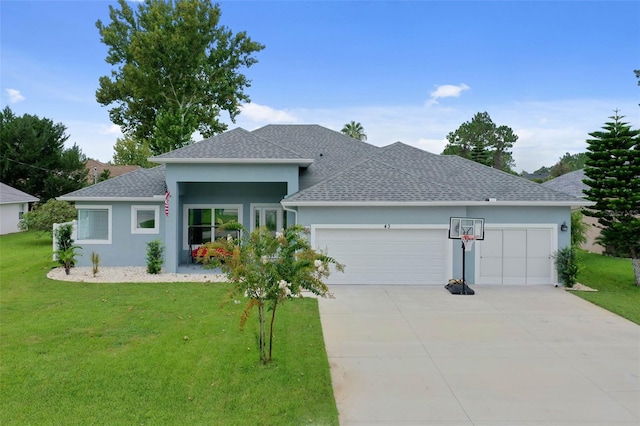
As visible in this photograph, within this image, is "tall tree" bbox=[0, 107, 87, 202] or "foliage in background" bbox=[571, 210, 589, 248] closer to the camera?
"foliage in background" bbox=[571, 210, 589, 248]

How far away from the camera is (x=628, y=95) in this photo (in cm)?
1850

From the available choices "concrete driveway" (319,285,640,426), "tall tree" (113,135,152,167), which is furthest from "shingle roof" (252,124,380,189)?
"tall tree" (113,135,152,167)

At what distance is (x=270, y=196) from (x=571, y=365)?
12221mm

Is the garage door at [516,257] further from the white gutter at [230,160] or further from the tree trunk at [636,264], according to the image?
the white gutter at [230,160]

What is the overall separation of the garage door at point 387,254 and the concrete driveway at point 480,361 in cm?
174

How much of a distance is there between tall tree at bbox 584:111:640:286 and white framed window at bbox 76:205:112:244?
18.7 metres

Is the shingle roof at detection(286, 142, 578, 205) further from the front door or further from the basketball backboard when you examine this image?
the front door

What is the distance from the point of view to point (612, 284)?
13.2m

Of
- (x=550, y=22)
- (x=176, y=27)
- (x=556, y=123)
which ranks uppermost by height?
(x=176, y=27)

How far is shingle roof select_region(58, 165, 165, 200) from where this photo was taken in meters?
14.6

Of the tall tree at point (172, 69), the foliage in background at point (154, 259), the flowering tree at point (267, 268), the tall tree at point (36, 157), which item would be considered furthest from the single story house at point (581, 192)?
the tall tree at point (36, 157)

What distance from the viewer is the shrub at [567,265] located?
478 inches

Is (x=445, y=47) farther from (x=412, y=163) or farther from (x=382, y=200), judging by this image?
(x=382, y=200)

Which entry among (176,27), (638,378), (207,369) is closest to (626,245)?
(638,378)
